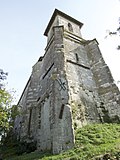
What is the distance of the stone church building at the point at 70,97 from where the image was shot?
9023 millimetres

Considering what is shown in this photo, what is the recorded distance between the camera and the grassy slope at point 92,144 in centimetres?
653

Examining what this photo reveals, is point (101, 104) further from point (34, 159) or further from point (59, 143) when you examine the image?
point (34, 159)

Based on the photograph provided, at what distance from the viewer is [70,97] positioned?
10570 mm

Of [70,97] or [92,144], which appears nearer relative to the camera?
[92,144]

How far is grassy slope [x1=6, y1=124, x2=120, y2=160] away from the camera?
653 centimetres

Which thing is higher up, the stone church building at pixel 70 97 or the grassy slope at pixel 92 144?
the stone church building at pixel 70 97

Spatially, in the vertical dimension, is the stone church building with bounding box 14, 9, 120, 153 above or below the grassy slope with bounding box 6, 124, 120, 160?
above

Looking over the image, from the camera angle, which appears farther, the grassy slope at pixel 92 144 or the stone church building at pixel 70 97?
the stone church building at pixel 70 97

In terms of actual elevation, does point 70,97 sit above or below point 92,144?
above

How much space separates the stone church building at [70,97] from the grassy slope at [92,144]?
472mm

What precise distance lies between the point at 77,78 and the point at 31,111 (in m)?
4.80

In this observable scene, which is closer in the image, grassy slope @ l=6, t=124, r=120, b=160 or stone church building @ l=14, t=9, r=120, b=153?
grassy slope @ l=6, t=124, r=120, b=160

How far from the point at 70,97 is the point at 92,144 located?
3313mm

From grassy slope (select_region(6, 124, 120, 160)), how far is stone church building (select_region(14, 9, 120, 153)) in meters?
0.47
